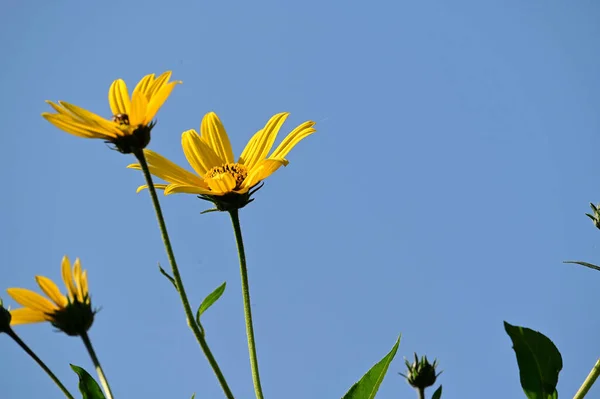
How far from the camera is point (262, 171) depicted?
7.13 ft

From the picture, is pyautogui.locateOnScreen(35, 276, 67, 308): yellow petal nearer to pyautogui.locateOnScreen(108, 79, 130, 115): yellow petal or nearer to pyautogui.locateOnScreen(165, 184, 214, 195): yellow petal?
pyautogui.locateOnScreen(165, 184, 214, 195): yellow petal

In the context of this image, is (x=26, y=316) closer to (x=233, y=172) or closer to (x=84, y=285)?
(x=84, y=285)

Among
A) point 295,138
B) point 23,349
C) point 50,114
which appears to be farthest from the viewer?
point 295,138

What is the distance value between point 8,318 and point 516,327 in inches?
58.6

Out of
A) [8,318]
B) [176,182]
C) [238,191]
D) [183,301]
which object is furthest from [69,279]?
[183,301]

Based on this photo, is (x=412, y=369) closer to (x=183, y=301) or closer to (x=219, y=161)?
(x=219, y=161)

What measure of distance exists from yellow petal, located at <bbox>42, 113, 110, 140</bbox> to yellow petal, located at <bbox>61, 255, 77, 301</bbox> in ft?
1.31

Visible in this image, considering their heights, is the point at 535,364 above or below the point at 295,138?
below

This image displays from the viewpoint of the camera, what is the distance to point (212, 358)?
159 centimetres

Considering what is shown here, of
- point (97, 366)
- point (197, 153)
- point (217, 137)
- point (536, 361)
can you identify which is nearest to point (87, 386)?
point (97, 366)

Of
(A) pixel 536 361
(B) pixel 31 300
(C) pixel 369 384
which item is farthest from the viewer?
(B) pixel 31 300

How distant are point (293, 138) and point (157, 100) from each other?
0.55 meters

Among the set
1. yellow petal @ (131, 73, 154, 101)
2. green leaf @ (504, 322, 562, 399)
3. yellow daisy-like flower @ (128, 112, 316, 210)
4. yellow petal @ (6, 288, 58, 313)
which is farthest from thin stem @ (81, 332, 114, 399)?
green leaf @ (504, 322, 562, 399)

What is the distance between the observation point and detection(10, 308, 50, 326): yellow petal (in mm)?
2113
